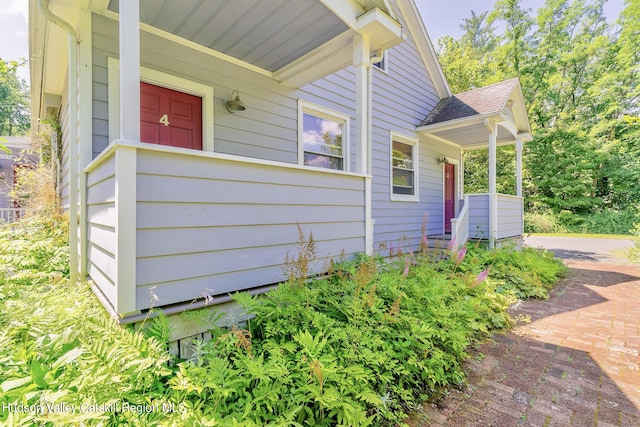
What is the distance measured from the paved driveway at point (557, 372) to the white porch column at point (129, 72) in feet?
8.53

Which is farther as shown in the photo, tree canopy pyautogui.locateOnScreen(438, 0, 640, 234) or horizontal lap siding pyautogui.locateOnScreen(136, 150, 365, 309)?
tree canopy pyautogui.locateOnScreen(438, 0, 640, 234)

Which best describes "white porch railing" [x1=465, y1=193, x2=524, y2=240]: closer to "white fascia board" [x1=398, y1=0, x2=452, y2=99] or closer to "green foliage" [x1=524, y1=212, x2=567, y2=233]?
"white fascia board" [x1=398, y1=0, x2=452, y2=99]

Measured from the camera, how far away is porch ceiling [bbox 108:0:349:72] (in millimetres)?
2877

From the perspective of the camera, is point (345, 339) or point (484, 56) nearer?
point (345, 339)

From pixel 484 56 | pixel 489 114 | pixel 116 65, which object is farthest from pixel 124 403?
pixel 484 56

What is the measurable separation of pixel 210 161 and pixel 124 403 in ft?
4.92

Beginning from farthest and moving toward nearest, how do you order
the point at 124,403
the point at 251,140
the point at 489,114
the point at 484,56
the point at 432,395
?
the point at 484,56, the point at 489,114, the point at 251,140, the point at 432,395, the point at 124,403

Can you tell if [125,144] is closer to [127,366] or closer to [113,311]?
[113,311]

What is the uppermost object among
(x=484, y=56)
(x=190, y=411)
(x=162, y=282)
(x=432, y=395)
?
(x=484, y=56)

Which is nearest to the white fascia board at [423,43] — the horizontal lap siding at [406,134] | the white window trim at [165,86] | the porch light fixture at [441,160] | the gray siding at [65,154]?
the horizontal lap siding at [406,134]

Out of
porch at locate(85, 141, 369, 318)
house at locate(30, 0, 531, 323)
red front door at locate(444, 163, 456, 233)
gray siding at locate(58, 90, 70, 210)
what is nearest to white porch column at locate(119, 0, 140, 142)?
house at locate(30, 0, 531, 323)

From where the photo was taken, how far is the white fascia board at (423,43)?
6557mm

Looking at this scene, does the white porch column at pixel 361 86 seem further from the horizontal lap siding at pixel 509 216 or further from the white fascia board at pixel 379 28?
the horizontal lap siding at pixel 509 216

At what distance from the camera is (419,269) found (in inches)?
142
